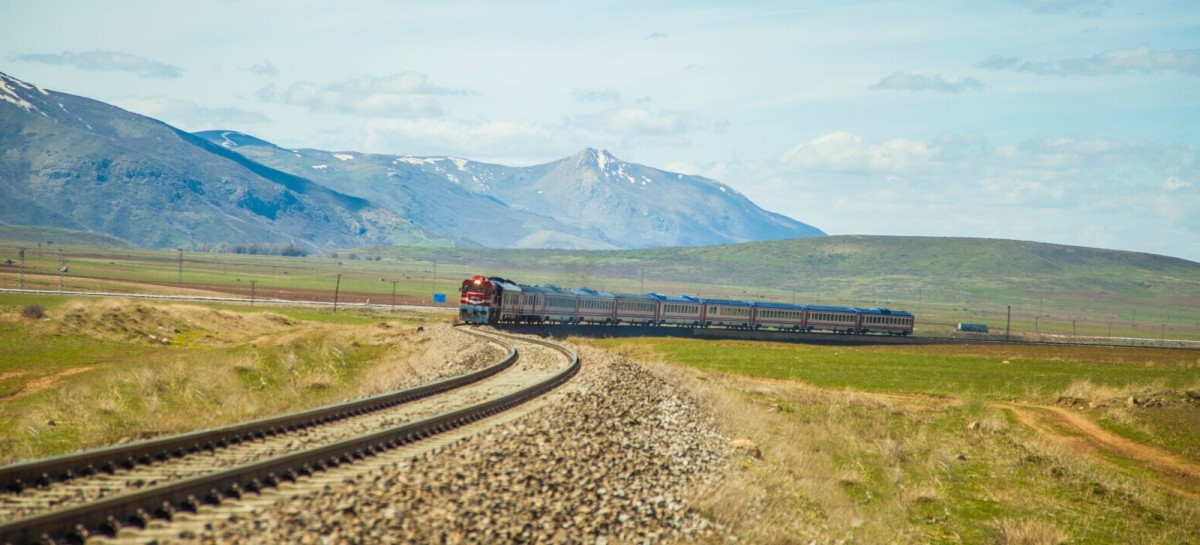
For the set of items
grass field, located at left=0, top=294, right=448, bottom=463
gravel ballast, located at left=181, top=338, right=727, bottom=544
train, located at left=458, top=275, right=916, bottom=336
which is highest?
train, located at left=458, top=275, right=916, bottom=336

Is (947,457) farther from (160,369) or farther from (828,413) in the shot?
(160,369)

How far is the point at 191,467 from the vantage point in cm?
1612

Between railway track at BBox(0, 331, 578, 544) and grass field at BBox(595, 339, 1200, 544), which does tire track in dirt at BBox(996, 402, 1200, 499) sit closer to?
grass field at BBox(595, 339, 1200, 544)

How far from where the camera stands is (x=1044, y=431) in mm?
37250

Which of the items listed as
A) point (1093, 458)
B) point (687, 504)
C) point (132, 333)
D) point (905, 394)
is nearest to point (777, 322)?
point (905, 394)

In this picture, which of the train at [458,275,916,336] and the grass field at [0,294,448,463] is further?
the train at [458,275,916,336]

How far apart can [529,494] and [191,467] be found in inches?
206

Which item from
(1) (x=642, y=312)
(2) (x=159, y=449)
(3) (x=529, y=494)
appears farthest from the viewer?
(1) (x=642, y=312)

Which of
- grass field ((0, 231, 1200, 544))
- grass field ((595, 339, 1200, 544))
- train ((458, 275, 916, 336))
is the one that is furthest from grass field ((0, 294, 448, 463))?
grass field ((595, 339, 1200, 544))

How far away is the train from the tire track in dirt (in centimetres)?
3894

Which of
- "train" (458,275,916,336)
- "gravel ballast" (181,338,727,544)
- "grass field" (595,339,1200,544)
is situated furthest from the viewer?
"train" (458,275,916,336)

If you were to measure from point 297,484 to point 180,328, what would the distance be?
5392 centimetres

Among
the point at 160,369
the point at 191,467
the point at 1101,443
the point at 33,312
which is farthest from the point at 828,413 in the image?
the point at 33,312

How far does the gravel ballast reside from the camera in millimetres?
13203
